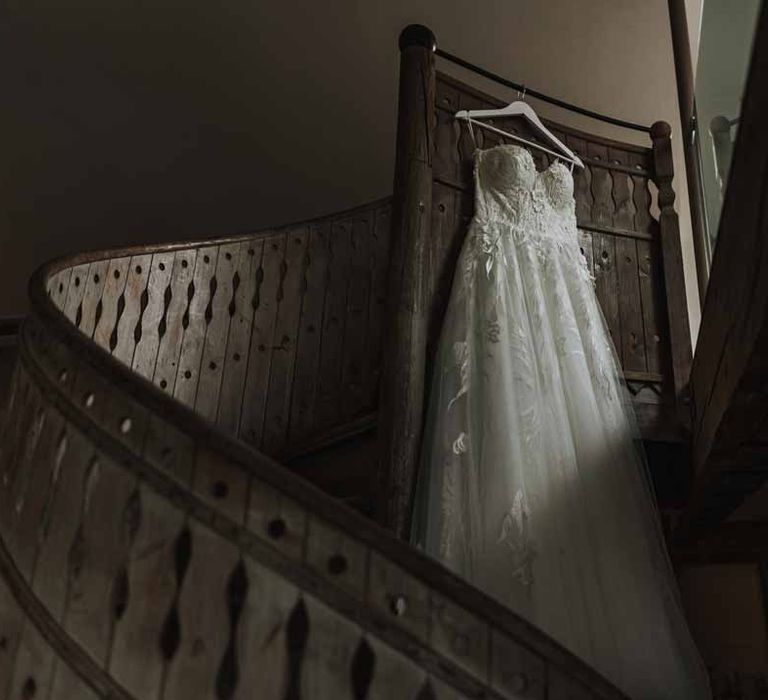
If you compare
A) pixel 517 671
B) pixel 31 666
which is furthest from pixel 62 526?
pixel 517 671

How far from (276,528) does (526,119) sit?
1.97 m

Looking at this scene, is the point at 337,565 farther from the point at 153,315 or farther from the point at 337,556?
the point at 153,315

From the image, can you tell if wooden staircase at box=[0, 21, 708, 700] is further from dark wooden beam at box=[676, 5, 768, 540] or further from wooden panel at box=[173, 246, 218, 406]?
wooden panel at box=[173, 246, 218, 406]

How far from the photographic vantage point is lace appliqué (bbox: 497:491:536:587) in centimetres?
166

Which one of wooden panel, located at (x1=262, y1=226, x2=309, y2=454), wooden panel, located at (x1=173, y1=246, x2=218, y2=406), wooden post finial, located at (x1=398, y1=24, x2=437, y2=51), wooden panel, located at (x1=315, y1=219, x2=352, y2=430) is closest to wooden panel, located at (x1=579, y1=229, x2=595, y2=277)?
wooden post finial, located at (x1=398, y1=24, x2=437, y2=51)

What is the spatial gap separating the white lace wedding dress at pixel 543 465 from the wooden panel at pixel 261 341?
2.94 ft

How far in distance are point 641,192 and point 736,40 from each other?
904 millimetres

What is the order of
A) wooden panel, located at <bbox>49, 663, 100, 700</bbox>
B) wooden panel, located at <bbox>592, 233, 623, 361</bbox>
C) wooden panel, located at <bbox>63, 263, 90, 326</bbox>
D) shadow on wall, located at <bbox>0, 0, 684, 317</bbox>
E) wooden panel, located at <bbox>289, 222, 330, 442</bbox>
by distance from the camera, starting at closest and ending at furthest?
1. wooden panel, located at <bbox>49, 663, 100, 700</bbox>
2. wooden panel, located at <bbox>63, 263, 90, 326</bbox>
3. wooden panel, located at <bbox>592, 233, 623, 361</bbox>
4. wooden panel, located at <bbox>289, 222, 330, 442</bbox>
5. shadow on wall, located at <bbox>0, 0, 684, 317</bbox>

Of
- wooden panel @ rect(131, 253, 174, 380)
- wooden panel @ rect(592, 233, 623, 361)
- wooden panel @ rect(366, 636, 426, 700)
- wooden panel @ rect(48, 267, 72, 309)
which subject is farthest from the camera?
wooden panel @ rect(131, 253, 174, 380)

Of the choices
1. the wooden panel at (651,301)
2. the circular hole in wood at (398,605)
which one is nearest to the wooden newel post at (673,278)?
the wooden panel at (651,301)

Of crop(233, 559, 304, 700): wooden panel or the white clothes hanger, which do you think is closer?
crop(233, 559, 304, 700): wooden panel

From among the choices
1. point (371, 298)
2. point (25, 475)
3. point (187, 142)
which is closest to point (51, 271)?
point (25, 475)

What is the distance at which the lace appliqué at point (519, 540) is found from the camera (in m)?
1.66

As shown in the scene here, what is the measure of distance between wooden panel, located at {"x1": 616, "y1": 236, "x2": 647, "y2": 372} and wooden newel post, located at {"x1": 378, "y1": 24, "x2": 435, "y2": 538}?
2.49 feet
